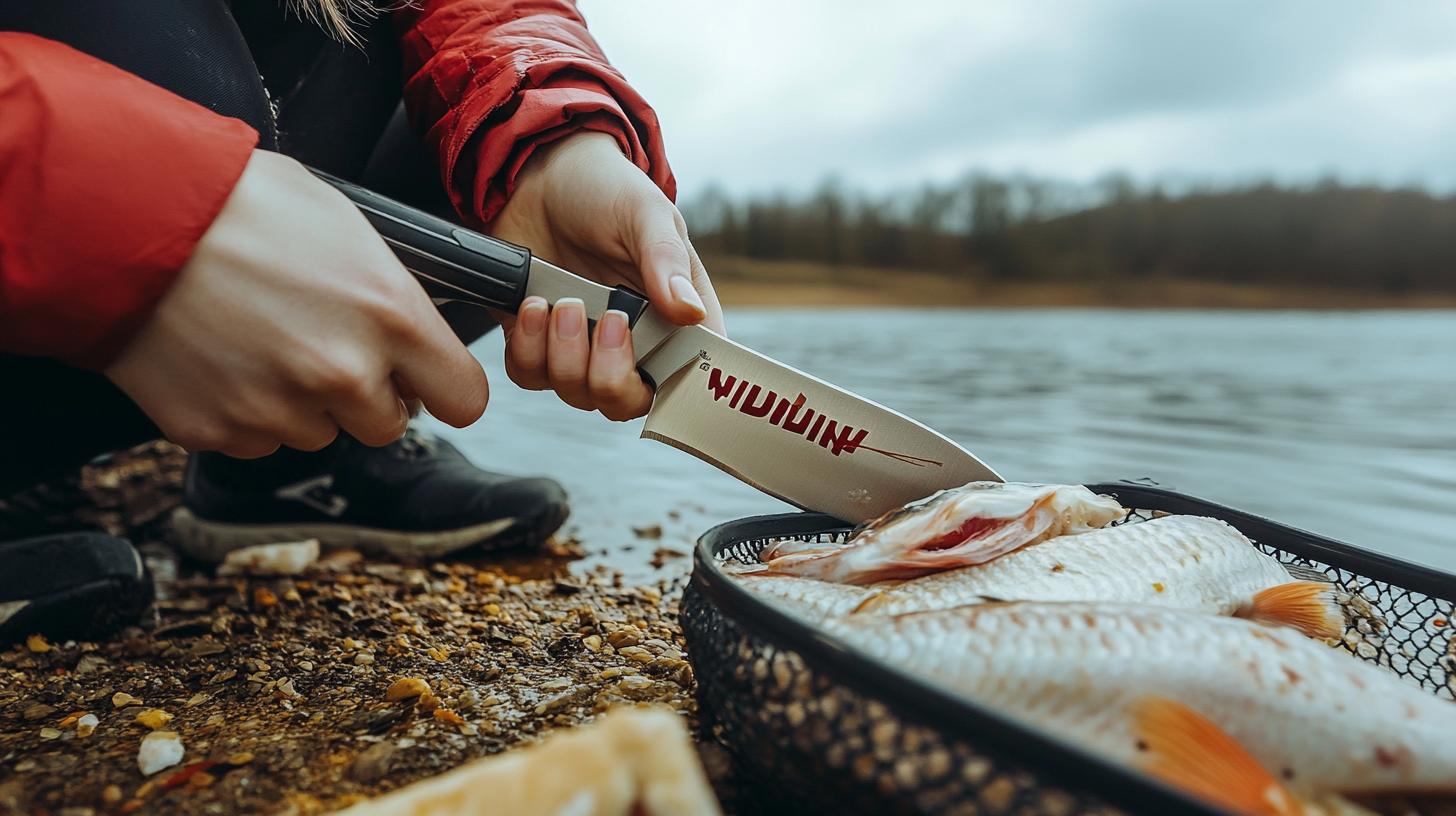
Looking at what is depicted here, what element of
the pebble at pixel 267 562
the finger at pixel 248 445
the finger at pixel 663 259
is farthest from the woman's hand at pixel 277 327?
the pebble at pixel 267 562

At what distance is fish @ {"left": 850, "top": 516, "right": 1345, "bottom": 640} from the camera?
1.37 meters

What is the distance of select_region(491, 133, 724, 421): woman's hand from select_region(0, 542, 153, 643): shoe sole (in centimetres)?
95

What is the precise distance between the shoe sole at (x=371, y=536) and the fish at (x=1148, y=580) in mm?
1389

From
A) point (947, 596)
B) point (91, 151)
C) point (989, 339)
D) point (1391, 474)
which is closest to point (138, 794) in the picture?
point (91, 151)

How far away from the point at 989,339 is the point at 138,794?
16.2 m

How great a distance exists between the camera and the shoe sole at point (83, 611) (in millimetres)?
1747

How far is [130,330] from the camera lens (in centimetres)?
119

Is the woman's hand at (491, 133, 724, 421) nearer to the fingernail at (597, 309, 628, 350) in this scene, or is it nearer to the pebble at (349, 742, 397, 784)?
the fingernail at (597, 309, 628, 350)

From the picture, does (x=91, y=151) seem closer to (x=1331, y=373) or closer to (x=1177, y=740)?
(x=1177, y=740)

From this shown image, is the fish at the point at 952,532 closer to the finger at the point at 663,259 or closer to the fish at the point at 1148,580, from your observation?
the fish at the point at 1148,580

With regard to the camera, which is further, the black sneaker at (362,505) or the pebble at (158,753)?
the black sneaker at (362,505)

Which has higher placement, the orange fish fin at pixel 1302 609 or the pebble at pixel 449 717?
the orange fish fin at pixel 1302 609

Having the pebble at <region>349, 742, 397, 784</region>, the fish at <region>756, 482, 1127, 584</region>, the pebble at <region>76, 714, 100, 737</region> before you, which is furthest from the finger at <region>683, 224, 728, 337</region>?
the pebble at <region>76, 714, 100, 737</region>

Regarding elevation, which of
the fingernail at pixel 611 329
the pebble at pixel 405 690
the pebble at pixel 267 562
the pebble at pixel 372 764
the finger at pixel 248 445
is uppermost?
the fingernail at pixel 611 329
